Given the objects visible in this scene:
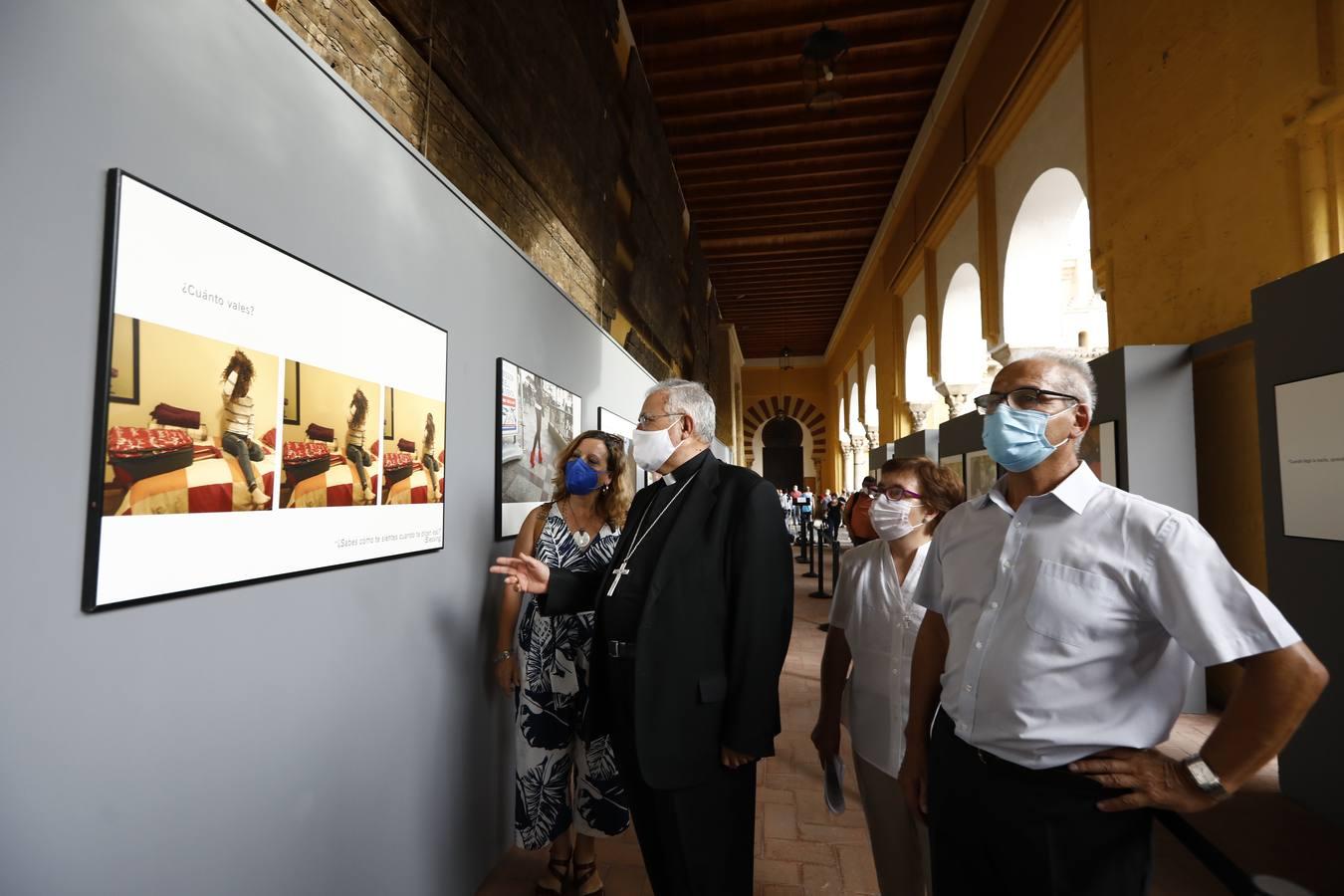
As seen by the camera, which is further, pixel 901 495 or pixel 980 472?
pixel 980 472

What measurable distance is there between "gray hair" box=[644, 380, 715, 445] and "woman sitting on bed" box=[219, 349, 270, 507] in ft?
3.46

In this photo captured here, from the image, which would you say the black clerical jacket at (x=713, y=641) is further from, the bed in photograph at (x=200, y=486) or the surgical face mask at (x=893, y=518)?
the bed in photograph at (x=200, y=486)

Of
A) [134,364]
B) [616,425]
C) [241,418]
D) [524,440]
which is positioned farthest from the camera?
[616,425]

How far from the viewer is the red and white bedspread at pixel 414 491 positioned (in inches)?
74.8

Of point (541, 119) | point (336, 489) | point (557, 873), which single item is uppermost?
point (541, 119)

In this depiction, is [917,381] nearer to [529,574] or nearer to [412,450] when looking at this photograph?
[529,574]

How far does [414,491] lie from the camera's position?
201cm

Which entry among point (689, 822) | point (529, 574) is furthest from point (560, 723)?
point (689, 822)

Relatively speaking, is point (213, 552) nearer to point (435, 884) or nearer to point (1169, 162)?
point (435, 884)

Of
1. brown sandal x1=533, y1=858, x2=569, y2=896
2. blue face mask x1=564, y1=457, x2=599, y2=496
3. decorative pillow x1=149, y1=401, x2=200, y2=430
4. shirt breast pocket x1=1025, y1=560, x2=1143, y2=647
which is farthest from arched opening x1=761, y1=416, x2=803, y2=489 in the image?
decorative pillow x1=149, y1=401, x2=200, y2=430

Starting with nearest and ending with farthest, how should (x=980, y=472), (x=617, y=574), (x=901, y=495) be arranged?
(x=617, y=574) < (x=901, y=495) < (x=980, y=472)

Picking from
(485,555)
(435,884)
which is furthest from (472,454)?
(435,884)

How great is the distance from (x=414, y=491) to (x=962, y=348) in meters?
8.77

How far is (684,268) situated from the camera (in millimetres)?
9203
